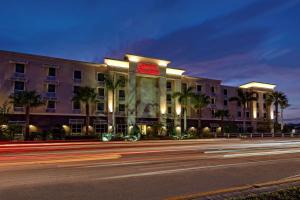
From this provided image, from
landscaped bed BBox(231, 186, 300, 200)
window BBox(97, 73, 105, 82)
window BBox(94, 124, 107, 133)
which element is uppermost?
window BBox(97, 73, 105, 82)

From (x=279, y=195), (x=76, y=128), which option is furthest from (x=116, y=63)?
(x=279, y=195)

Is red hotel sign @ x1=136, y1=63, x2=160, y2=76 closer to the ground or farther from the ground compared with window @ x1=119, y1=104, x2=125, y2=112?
farther from the ground

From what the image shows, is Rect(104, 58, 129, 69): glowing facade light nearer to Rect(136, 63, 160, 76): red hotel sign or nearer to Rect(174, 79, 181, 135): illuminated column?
Rect(136, 63, 160, 76): red hotel sign

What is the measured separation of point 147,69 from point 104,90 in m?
9.04

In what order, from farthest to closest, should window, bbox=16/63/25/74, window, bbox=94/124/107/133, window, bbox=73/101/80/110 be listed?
window, bbox=94/124/107/133 < window, bbox=73/101/80/110 < window, bbox=16/63/25/74

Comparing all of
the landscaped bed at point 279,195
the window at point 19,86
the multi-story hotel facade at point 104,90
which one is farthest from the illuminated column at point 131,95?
the landscaped bed at point 279,195

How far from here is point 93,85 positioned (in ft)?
165

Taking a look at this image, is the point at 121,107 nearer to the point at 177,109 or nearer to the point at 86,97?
the point at 86,97

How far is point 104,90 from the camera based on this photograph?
51.6 m

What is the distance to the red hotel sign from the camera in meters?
53.8


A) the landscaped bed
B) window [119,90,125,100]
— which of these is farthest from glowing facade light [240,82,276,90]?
the landscaped bed

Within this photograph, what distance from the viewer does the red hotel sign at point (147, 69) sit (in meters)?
53.8

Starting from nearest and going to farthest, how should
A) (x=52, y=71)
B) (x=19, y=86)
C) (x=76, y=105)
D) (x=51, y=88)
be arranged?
(x=19, y=86) → (x=51, y=88) → (x=52, y=71) → (x=76, y=105)

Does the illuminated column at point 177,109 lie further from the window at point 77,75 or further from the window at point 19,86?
the window at point 19,86
